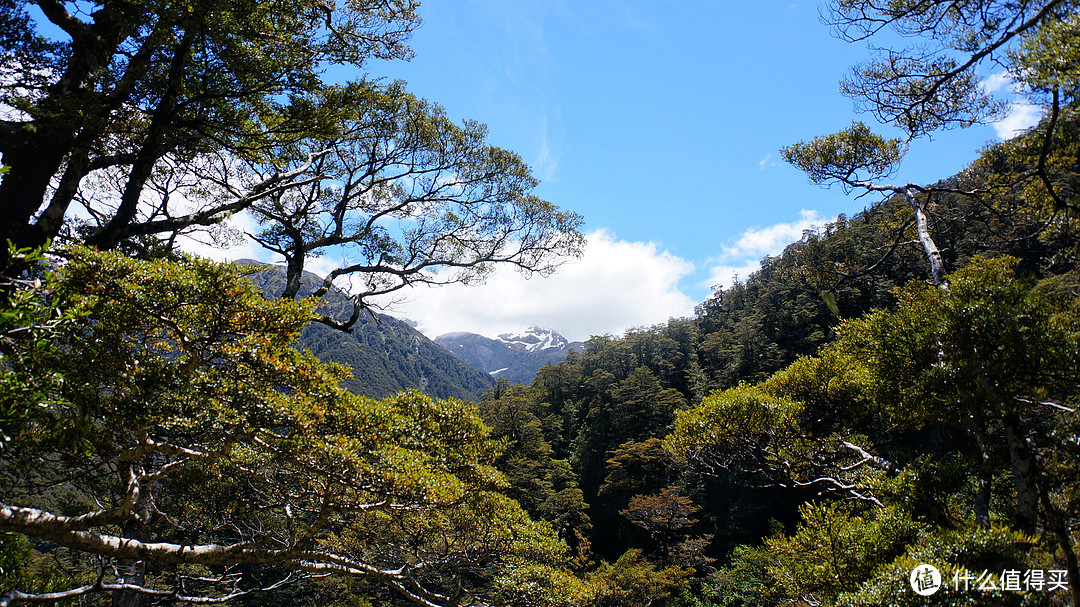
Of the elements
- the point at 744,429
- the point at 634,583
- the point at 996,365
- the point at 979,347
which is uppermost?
the point at 979,347

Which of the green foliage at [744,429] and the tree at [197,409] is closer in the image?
the tree at [197,409]

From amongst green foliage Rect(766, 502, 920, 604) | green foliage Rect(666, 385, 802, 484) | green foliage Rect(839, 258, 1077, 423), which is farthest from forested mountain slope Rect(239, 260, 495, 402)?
green foliage Rect(839, 258, 1077, 423)

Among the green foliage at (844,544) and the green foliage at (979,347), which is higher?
the green foliage at (979,347)

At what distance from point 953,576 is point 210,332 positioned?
5842mm

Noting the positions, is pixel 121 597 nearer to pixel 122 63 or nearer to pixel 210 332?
pixel 210 332

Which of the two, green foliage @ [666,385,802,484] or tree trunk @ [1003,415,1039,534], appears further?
green foliage @ [666,385,802,484]

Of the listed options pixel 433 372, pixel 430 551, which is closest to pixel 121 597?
pixel 430 551

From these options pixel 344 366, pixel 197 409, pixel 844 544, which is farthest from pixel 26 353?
pixel 844 544

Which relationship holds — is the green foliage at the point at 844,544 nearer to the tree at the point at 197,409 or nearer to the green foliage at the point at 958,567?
the green foliage at the point at 958,567

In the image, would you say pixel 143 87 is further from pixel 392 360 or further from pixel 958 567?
pixel 392 360

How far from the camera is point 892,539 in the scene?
414cm

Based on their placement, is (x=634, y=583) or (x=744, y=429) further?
Result: (x=634, y=583)

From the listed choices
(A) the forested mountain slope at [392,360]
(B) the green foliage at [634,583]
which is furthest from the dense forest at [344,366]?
(A) the forested mountain slope at [392,360]

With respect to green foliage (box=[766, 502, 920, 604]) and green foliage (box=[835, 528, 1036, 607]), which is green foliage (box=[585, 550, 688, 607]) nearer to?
green foliage (box=[766, 502, 920, 604])
